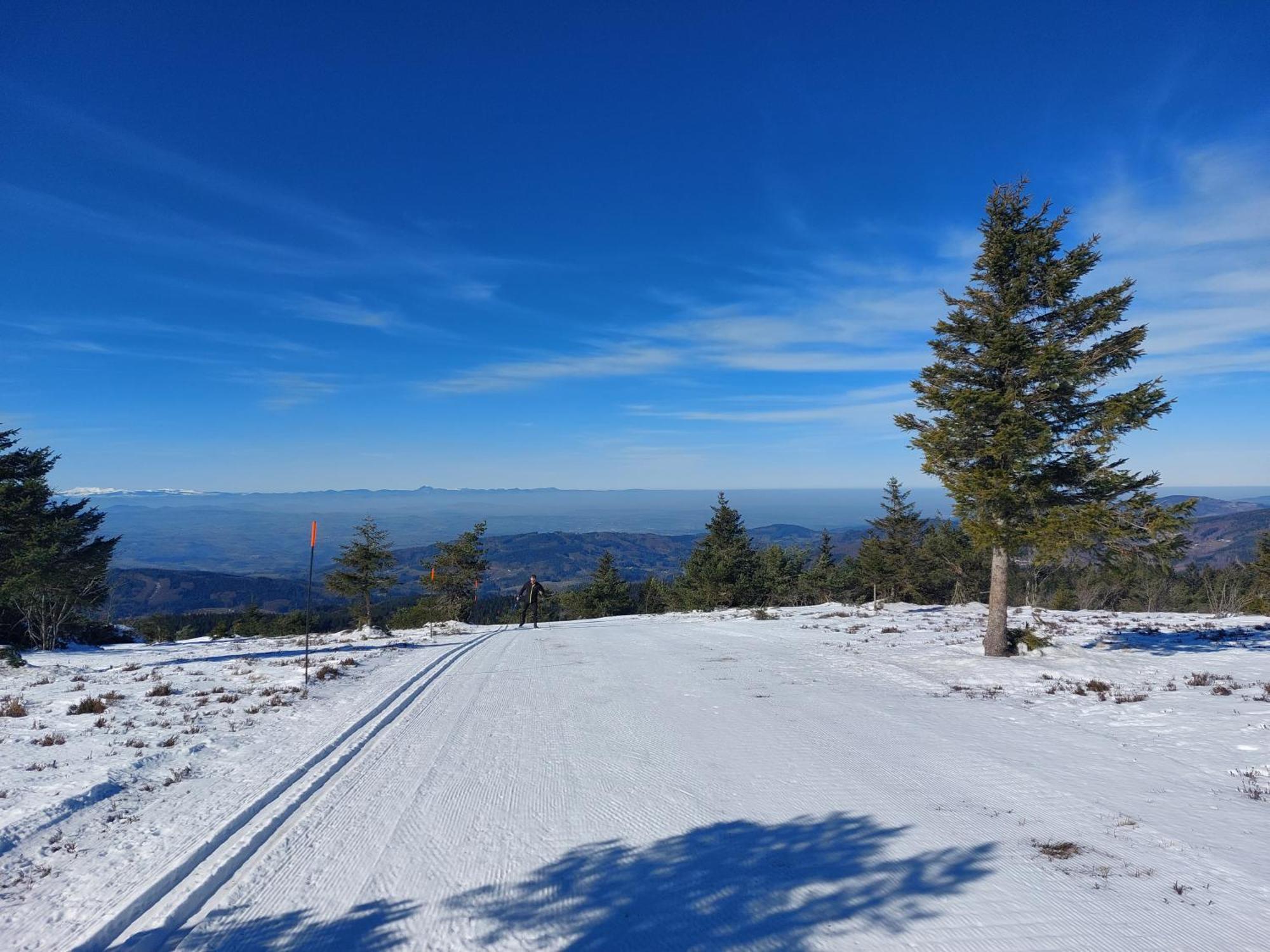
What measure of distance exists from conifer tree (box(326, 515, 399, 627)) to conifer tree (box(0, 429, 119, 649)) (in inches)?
395

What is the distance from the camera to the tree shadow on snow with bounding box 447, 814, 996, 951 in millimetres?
3291

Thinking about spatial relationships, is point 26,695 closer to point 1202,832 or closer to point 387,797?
point 387,797

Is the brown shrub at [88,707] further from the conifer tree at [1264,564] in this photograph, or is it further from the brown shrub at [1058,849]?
the conifer tree at [1264,564]

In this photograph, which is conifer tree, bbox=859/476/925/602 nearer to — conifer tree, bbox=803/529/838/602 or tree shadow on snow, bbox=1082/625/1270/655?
conifer tree, bbox=803/529/838/602

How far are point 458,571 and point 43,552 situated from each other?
2503cm

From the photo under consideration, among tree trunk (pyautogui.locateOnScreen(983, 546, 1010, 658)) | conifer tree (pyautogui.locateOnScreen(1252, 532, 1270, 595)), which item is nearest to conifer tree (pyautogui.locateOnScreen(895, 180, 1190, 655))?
tree trunk (pyautogui.locateOnScreen(983, 546, 1010, 658))

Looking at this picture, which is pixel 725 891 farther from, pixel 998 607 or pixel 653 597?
pixel 653 597

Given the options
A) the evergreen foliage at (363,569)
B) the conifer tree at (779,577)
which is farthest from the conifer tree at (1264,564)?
the evergreen foliage at (363,569)

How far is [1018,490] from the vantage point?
11.5 meters

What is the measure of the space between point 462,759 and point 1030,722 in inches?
268

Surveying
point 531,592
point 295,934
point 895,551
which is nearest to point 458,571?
point 531,592

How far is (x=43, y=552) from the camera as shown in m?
17.6

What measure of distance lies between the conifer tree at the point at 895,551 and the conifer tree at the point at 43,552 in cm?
3762

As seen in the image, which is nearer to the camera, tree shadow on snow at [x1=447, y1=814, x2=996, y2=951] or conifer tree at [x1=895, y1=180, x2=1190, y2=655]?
tree shadow on snow at [x1=447, y1=814, x2=996, y2=951]
